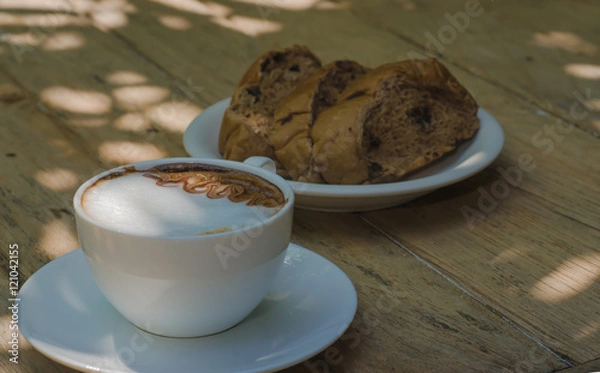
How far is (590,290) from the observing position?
49.2 inches

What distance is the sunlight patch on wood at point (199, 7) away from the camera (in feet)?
8.42

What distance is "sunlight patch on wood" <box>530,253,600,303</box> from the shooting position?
4.03 ft

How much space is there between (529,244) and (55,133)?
3.30ft

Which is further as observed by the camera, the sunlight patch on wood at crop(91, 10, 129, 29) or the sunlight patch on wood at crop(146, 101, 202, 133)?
the sunlight patch on wood at crop(91, 10, 129, 29)

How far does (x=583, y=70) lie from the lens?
2.22 m

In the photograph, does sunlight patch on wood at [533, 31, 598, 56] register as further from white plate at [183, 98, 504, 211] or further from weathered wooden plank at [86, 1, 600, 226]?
white plate at [183, 98, 504, 211]

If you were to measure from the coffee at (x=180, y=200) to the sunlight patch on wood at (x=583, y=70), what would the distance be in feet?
4.53

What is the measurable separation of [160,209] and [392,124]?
26.5 inches

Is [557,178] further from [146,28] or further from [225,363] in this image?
[146,28]

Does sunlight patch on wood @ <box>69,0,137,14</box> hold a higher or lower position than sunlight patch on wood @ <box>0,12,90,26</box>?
higher

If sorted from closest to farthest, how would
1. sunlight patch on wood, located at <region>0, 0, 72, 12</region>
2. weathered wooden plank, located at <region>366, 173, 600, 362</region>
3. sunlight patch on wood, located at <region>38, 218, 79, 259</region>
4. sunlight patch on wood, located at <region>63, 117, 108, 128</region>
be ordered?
1. weathered wooden plank, located at <region>366, 173, 600, 362</region>
2. sunlight patch on wood, located at <region>38, 218, 79, 259</region>
3. sunlight patch on wood, located at <region>63, 117, 108, 128</region>
4. sunlight patch on wood, located at <region>0, 0, 72, 12</region>

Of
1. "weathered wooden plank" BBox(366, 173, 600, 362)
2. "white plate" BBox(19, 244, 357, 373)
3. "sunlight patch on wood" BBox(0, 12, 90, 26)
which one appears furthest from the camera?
"sunlight patch on wood" BBox(0, 12, 90, 26)

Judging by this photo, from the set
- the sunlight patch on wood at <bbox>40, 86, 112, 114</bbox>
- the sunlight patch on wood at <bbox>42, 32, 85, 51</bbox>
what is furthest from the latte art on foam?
the sunlight patch on wood at <bbox>42, 32, 85, 51</bbox>

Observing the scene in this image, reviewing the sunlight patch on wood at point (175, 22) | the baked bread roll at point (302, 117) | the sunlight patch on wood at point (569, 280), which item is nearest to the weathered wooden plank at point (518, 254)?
the sunlight patch on wood at point (569, 280)
